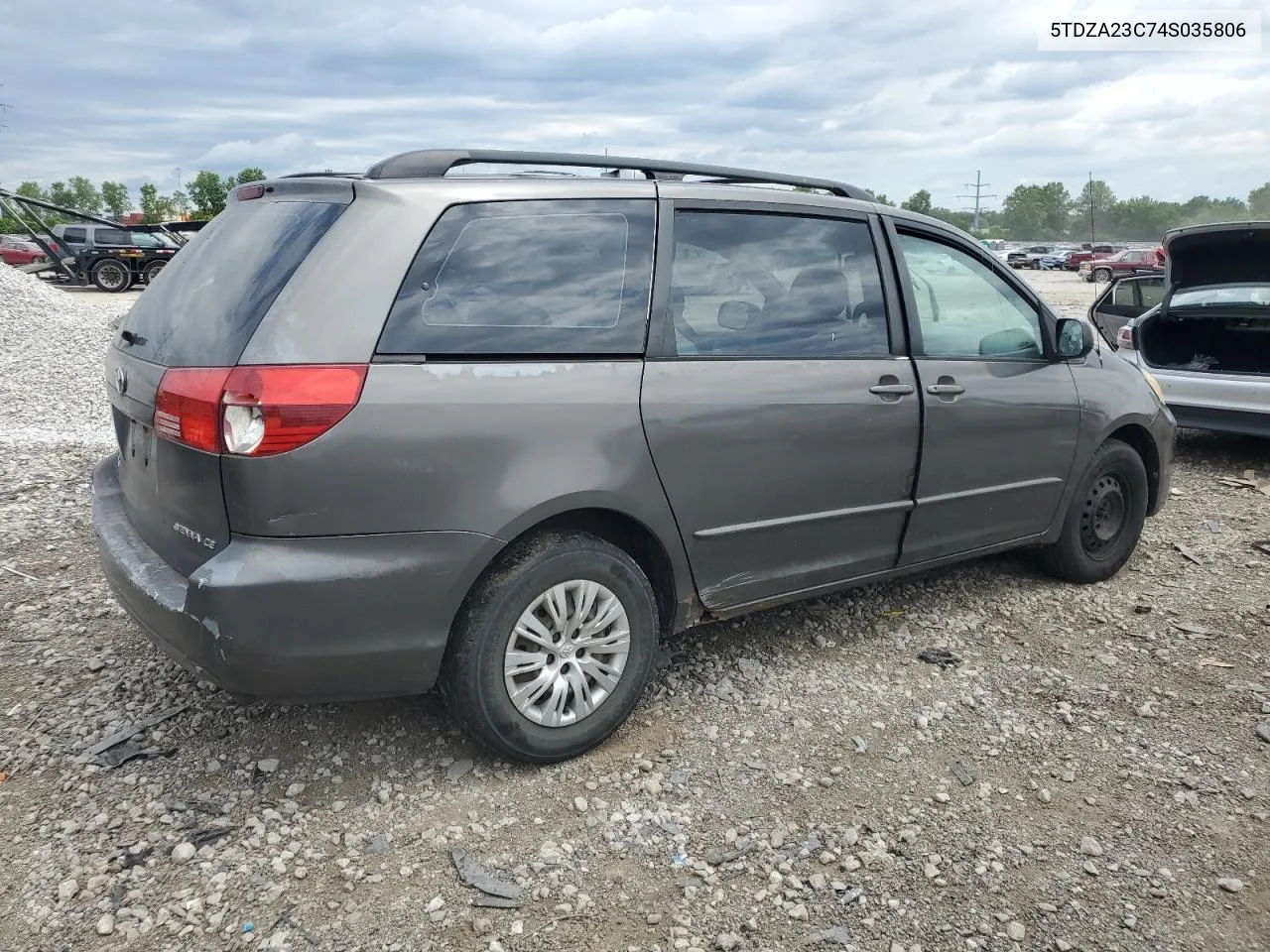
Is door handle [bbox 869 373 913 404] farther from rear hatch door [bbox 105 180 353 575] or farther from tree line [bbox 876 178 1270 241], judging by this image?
tree line [bbox 876 178 1270 241]

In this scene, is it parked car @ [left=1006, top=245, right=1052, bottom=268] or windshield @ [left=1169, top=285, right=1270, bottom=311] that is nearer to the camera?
windshield @ [left=1169, top=285, right=1270, bottom=311]

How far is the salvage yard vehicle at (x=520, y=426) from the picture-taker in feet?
8.84

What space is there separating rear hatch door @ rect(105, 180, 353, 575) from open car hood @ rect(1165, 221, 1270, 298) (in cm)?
678

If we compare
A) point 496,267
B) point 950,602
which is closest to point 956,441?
point 950,602

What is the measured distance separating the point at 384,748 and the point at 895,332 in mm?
2432

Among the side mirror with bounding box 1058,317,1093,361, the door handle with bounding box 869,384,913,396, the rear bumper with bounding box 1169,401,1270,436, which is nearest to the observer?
the door handle with bounding box 869,384,913,396

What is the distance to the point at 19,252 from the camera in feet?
105

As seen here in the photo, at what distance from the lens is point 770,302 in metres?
3.62

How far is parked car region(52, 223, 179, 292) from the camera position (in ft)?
81.0

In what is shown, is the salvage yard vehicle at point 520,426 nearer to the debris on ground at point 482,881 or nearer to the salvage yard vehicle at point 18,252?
the debris on ground at point 482,881

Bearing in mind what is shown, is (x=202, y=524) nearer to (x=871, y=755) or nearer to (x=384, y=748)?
(x=384, y=748)

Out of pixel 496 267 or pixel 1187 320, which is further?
pixel 1187 320

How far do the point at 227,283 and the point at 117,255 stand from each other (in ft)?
82.9

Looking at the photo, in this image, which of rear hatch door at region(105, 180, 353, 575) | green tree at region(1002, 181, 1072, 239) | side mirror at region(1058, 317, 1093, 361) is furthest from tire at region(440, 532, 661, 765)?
green tree at region(1002, 181, 1072, 239)
